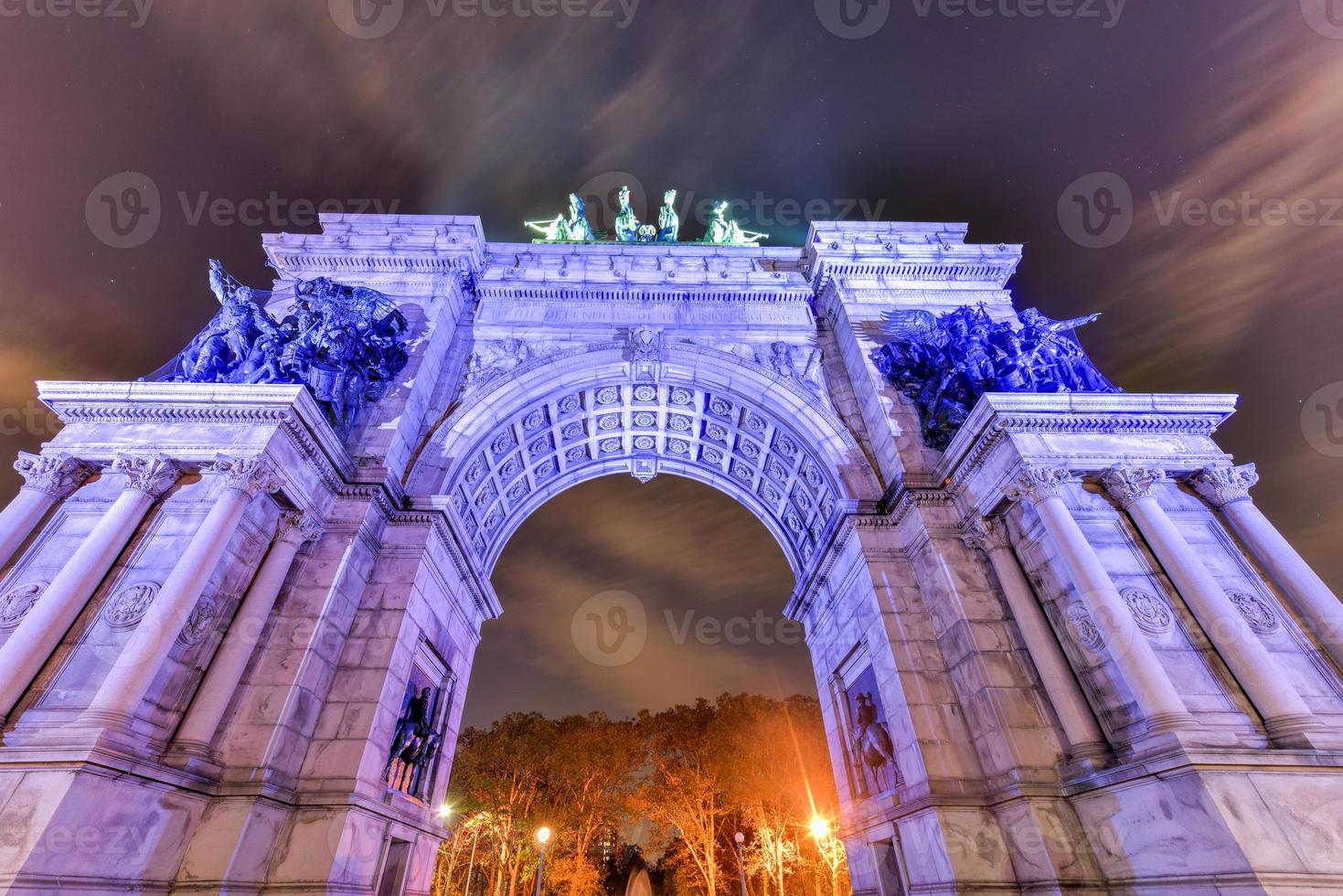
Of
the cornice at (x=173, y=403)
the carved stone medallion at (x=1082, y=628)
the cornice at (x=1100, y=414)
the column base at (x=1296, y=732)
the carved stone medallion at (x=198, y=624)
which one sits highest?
the cornice at (x=173, y=403)

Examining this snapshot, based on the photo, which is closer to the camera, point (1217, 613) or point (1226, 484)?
point (1217, 613)

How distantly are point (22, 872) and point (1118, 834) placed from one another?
50.0 ft

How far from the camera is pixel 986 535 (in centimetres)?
1206

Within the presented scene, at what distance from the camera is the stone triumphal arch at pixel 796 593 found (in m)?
8.18

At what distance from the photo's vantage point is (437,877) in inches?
1502

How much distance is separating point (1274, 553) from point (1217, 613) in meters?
2.38

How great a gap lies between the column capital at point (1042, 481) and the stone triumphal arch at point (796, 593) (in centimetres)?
6

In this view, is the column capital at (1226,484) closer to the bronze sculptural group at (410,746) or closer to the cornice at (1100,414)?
the cornice at (1100,414)

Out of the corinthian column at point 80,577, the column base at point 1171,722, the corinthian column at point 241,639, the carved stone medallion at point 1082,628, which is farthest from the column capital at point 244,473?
the column base at point 1171,722

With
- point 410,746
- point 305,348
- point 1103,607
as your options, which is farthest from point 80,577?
point 1103,607

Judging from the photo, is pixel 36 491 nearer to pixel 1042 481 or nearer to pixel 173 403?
pixel 173 403

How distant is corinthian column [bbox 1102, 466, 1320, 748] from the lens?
8.34m

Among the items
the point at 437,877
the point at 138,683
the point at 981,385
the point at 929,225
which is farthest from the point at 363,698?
the point at 437,877

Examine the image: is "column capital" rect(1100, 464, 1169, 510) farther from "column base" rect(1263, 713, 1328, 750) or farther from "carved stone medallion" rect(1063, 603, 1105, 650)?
"column base" rect(1263, 713, 1328, 750)
